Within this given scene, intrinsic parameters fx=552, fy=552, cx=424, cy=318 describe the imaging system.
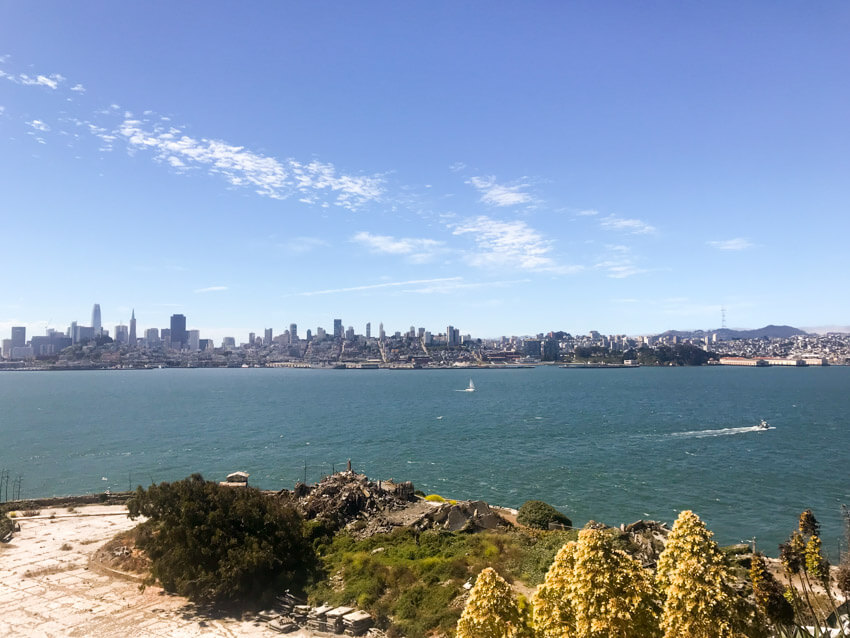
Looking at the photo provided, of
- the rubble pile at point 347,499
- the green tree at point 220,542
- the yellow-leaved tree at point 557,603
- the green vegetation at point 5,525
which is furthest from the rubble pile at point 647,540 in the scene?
the green vegetation at point 5,525

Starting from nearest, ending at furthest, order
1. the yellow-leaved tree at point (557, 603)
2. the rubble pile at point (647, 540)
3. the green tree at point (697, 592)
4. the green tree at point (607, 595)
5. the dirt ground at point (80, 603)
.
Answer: the green tree at point (697, 592) < the green tree at point (607, 595) < the yellow-leaved tree at point (557, 603) < the dirt ground at point (80, 603) < the rubble pile at point (647, 540)

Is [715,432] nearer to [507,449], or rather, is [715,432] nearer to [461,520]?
[507,449]

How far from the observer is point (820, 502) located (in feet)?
129

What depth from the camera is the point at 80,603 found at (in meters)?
19.1

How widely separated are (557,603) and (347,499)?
2104 centimetres

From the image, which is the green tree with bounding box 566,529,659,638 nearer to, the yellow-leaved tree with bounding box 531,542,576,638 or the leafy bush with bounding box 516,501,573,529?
the yellow-leaved tree with bounding box 531,542,576,638

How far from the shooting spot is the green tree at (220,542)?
1930 cm

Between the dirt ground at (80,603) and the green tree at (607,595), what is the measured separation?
12.2 m

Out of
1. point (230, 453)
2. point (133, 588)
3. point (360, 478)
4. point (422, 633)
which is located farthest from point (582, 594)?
point (230, 453)

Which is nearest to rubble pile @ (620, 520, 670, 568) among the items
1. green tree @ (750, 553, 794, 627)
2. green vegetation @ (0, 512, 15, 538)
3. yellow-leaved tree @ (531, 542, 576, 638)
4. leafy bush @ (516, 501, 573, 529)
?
leafy bush @ (516, 501, 573, 529)

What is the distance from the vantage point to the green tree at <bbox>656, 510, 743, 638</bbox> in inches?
281

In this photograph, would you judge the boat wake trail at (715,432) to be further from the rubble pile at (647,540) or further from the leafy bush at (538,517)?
the rubble pile at (647,540)

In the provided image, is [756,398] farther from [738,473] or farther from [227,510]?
[227,510]

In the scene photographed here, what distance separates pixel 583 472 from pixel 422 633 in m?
35.4
